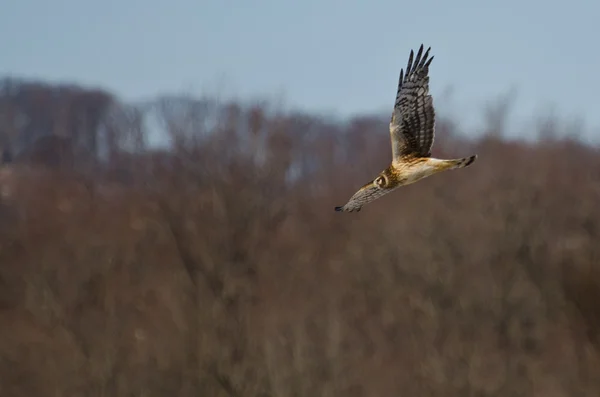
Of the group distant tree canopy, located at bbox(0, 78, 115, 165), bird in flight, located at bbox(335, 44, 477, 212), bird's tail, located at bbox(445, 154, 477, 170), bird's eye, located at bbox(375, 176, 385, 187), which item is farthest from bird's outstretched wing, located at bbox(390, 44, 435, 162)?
distant tree canopy, located at bbox(0, 78, 115, 165)

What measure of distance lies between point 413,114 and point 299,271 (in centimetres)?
2258

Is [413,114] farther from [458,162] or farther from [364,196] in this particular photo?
[458,162]

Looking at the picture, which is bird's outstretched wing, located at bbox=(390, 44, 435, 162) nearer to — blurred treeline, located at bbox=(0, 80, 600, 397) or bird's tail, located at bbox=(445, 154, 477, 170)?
bird's tail, located at bbox=(445, 154, 477, 170)

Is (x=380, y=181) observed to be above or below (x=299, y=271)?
above

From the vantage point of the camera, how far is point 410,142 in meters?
2.69

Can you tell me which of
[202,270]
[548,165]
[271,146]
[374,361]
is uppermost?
[271,146]

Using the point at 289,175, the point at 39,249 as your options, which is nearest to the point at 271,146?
the point at 289,175

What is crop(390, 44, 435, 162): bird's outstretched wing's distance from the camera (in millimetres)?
2633

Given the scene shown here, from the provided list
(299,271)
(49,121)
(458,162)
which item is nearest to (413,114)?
(458,162)

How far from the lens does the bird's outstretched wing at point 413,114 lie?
2.63 m

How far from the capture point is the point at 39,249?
25469 mm

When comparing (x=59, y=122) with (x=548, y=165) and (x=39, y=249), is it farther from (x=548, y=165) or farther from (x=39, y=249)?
(x=548, y=165)

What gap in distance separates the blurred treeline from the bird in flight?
1061cm

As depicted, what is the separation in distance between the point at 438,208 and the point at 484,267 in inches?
153
